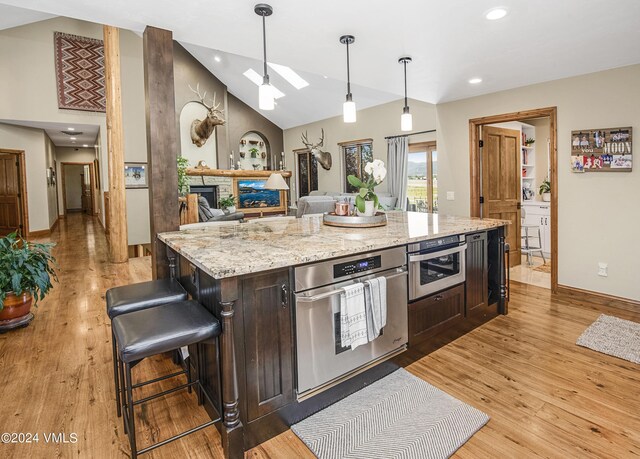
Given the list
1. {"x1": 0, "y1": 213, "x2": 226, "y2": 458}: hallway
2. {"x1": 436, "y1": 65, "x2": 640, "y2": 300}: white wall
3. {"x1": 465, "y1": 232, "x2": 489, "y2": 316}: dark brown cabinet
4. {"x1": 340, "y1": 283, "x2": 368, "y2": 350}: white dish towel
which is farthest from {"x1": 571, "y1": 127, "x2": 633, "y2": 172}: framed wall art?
{"x1": 0, "y1": 213, "x2": 226, "y2": 458}: hallway

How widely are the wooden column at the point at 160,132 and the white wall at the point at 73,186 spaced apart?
16.2m

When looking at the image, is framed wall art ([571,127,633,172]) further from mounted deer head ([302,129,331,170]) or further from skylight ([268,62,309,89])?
mounted deer head ([302,129,331,170])

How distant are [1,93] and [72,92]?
43.8 inches

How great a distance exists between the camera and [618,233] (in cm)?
360

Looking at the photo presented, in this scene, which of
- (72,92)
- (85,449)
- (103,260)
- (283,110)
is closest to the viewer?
(85,449)

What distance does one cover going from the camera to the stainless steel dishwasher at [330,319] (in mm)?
1855

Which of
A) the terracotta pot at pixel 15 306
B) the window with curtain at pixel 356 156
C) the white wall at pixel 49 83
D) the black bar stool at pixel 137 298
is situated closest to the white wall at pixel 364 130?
the window with curtain at pixel 356 156

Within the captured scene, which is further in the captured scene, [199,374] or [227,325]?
[199,374]

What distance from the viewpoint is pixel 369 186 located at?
2.83m

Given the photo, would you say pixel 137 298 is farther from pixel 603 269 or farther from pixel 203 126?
pixel 203 126

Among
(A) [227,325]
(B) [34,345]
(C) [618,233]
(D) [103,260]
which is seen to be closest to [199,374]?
(A) [227,325]

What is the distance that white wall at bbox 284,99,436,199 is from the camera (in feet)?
23.2

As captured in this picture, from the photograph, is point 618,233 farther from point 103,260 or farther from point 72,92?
point 72,92

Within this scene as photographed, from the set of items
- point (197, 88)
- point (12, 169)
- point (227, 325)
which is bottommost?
point (227, 325)
